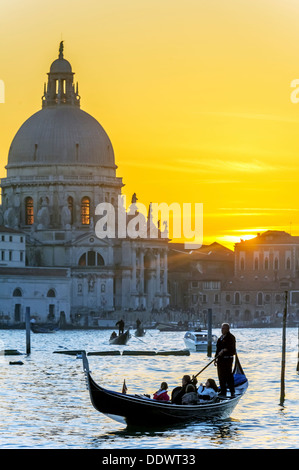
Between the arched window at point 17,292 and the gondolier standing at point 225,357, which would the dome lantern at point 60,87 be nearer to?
the arched window at point 17,292

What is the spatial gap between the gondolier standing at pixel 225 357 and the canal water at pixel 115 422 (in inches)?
34.0

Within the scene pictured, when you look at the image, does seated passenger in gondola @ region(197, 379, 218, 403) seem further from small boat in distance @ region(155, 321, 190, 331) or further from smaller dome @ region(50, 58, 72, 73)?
smaller dome @ region(50, 58, 72, 73)

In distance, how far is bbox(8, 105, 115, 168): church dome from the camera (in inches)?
4904

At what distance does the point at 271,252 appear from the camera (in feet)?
468

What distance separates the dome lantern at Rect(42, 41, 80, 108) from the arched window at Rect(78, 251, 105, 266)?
16.1 metres

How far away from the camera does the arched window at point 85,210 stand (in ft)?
412

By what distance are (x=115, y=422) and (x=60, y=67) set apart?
9839 cm

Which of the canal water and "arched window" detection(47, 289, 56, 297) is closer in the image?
the canal water

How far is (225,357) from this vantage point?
106 ft

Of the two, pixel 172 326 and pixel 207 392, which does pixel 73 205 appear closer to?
pixel 172 326

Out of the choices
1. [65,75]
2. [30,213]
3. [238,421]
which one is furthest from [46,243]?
[238,421]

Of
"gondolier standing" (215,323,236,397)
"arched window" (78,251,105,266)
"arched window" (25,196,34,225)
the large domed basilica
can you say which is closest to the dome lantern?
the large domed basilica
